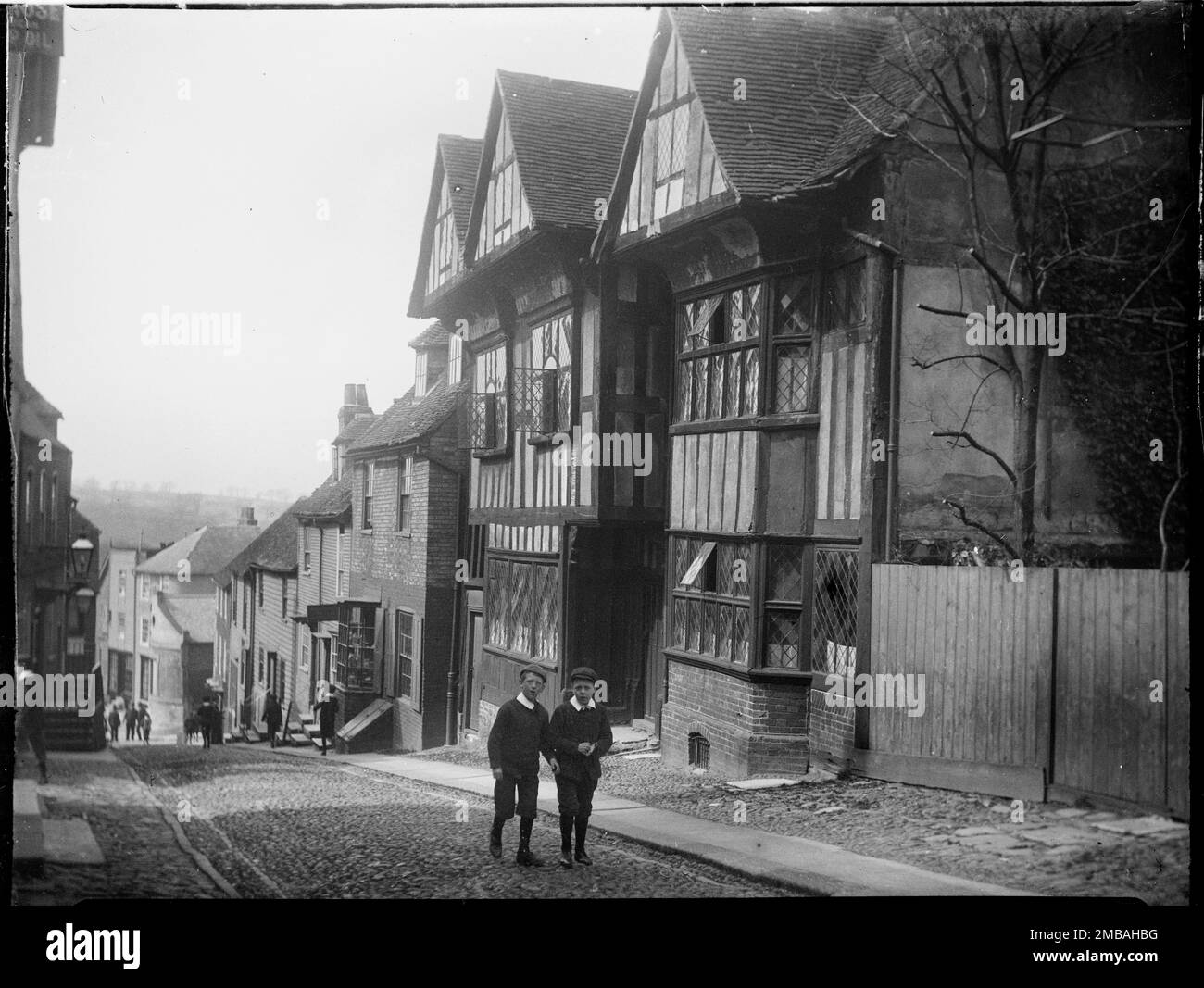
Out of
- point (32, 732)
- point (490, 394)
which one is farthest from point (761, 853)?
point (32, 732)

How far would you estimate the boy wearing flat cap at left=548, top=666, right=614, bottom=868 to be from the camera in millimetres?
6844

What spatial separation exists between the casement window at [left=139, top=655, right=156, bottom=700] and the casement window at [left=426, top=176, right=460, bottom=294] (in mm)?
3544

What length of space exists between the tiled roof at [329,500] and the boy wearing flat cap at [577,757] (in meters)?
2.37

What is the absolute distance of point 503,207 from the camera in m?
9.20

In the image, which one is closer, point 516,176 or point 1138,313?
point 1138,313

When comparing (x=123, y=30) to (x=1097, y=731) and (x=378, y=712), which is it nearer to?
(x=378, y=712)

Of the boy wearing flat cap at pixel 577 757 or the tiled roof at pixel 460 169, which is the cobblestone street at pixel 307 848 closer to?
the boy wearing flat cap at pixel 577 757

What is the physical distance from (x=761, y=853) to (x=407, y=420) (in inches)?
159

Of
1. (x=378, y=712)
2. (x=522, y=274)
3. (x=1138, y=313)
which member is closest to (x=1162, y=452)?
(x=1138, y=313)

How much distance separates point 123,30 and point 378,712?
214 inches

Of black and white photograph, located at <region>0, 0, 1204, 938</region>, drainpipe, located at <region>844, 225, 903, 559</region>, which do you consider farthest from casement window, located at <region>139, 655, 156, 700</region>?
drainpipe, located at <region>844, 225, 903, 559</region>

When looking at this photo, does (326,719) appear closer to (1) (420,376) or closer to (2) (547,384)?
(1) (420,376)

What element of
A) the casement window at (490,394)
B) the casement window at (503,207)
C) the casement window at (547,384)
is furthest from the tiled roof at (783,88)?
the casement window at (490,394)
